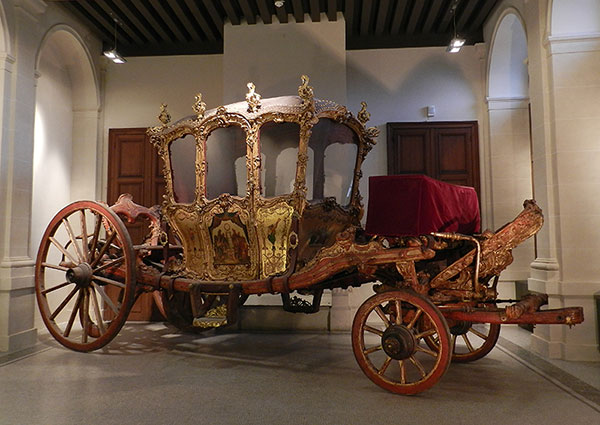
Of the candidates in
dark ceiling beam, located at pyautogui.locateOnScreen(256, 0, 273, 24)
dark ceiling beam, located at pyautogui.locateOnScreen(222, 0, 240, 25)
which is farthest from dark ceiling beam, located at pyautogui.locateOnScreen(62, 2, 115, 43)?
dark ceiling beam, located at pyautogui.locateOnScreen(256, 0, 273, 24)

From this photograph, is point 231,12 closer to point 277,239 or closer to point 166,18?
point 166,18

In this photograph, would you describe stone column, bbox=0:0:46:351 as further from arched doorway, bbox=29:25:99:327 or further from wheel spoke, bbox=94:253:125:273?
wheel spoke, bbox=94:253:125:273

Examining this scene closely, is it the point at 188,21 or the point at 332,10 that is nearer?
the point at 332,10

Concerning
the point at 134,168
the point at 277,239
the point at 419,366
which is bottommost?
the point at 419,366

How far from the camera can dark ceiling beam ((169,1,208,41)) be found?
567 cm

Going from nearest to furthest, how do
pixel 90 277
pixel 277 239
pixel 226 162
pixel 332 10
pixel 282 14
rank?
pixel 277 239 → pixel 226 162 → pixel 90 277 → pixel 332 10 → pixel 282 14

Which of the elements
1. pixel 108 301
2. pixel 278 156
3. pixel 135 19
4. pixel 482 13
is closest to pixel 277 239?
pixel 278 156

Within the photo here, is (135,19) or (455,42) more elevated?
(135,19)

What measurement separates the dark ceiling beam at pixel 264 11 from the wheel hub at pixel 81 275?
3.72 meters

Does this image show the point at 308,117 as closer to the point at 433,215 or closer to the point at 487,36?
the point at 433,215

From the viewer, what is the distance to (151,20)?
5996mm

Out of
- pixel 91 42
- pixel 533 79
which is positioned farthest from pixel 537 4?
pixel 91 42

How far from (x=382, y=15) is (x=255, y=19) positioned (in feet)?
5.50

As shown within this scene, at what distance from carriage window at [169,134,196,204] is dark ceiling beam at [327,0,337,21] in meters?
2.80
